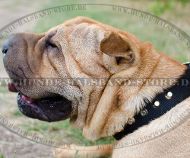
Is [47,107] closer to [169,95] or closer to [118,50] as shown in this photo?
[118,50]

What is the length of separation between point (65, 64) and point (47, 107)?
321 mm

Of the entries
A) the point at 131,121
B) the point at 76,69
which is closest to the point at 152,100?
the point at 131,121

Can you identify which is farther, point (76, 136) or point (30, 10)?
point (30, 10)

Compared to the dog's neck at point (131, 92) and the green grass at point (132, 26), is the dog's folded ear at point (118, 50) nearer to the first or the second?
the dog's neck at point (131, 92)

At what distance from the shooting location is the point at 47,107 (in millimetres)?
3279

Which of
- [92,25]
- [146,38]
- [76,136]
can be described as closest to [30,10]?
[146,38]

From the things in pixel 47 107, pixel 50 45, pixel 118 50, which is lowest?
pixel 47 107

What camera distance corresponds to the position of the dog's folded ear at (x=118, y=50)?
293cm

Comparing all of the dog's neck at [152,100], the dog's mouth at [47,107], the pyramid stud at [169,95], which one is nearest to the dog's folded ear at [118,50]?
the dog's neck at [152,100]

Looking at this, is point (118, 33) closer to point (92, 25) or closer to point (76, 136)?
point (92, 25)

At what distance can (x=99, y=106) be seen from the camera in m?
3.07

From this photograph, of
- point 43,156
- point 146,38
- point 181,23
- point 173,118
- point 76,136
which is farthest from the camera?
point 181,23

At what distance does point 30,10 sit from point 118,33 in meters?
4.92

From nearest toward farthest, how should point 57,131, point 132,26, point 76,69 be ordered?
point 76,69 → point 57,131 → point 132,26
